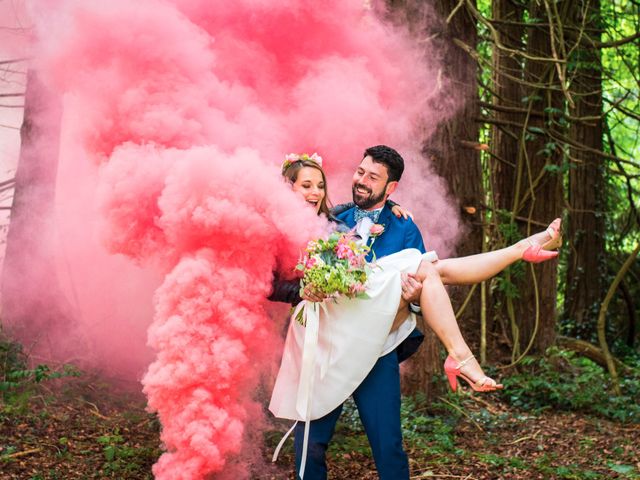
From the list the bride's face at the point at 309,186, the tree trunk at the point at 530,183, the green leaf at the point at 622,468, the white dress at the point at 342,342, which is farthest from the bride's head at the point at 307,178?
the tree trunk at the point at 530,183

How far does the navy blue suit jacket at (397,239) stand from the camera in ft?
12.8

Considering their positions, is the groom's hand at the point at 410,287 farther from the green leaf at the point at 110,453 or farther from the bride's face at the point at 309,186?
the green leaf at the point at 110,453

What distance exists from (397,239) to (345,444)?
1926mm

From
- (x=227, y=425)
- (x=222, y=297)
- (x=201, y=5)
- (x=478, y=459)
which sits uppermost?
(x=201, y=5)

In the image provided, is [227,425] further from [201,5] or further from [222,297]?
[201,5]

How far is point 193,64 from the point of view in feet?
13.4

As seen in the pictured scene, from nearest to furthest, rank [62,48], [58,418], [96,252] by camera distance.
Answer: [62,48]
[58,418]
[96,252]

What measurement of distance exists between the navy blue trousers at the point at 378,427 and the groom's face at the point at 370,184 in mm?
817

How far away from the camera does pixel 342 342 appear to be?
12.0 feet

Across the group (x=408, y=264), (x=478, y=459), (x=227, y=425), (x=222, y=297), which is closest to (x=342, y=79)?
(x=408, y=264)

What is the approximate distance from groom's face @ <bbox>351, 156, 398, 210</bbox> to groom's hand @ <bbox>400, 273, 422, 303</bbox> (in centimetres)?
45

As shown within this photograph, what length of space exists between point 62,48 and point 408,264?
87.9 inches

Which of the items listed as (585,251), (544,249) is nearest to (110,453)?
(544,249)

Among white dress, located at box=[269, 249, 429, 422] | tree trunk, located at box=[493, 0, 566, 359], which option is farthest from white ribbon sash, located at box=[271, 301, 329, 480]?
tree trunk, located at box=[493, 0, 566, 359]
